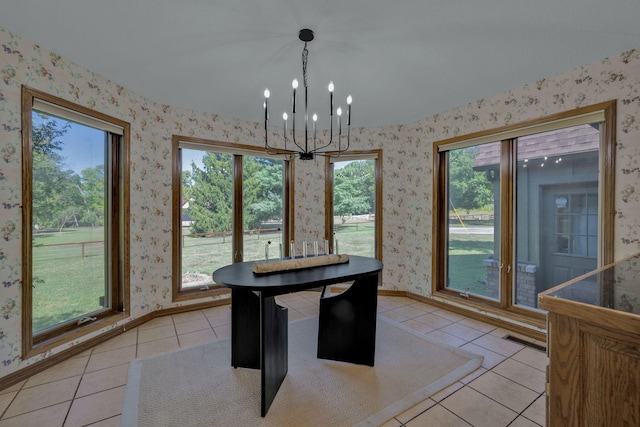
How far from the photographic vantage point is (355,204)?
429 centimetres

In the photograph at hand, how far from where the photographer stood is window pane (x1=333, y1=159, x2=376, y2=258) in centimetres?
424

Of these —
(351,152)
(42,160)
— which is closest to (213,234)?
(42,160)

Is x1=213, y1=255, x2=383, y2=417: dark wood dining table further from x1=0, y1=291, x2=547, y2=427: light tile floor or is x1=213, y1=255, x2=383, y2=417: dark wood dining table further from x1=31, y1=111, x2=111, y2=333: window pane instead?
x1=31, y1=111, x2=111, y2=333: window pane

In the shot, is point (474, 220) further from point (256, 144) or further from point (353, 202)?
point (256, 144)

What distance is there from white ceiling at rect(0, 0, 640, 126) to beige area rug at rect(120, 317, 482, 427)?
2.47 m

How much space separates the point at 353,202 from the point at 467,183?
1549 mm

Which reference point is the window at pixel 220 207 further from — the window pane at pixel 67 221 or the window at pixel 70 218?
the window pane at pixel 67 221

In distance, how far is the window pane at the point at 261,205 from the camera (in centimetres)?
393

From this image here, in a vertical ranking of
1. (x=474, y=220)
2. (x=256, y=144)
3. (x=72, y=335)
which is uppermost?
(x=256, y=144)

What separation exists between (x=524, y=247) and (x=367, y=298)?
77.1 inches

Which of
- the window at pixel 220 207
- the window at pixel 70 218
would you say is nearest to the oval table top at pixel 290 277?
the window at pixel 220 207

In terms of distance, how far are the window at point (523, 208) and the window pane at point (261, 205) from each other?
7.21 ft

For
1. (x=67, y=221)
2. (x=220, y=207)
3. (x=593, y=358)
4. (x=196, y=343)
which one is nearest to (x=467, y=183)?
(x=593, y=358)

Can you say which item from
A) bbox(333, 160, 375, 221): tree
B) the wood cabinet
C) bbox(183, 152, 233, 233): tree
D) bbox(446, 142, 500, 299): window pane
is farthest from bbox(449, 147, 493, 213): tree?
bbox(183, 152, 233, 233): tree
